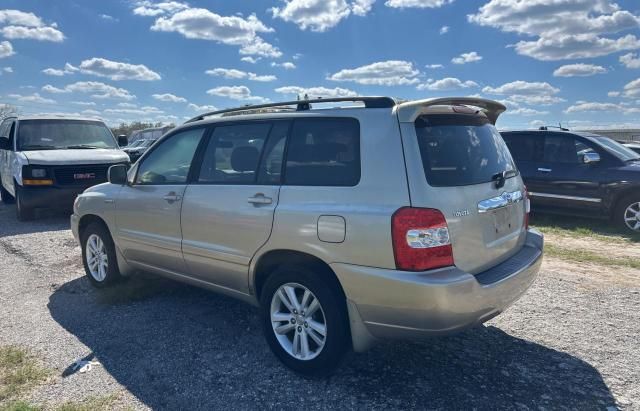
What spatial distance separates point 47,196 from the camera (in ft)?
29.0

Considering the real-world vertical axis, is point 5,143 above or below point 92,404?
above

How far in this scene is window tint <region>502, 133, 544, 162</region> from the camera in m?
8.83

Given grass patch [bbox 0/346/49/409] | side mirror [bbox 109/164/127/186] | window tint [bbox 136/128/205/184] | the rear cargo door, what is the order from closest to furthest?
1. the rear cargo door
2. grass patch [bbox 0/346/49/409]
3. window tint [bbox 136/128/205/184]
4. side mirror [bbox 109/164/127/186]

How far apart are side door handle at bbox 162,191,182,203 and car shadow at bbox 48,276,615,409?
1101 millimetres

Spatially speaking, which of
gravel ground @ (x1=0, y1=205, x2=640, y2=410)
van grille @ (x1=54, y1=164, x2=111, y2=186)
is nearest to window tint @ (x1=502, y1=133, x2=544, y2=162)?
gravel ground @ (x1=0, y1=205, x2=640, y2=410)

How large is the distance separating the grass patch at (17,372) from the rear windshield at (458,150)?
298 cm

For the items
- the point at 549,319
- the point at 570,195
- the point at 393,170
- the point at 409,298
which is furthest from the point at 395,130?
the point at 570,195

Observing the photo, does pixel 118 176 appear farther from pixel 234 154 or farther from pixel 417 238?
pixel 417 238

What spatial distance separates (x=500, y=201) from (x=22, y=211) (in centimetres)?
901

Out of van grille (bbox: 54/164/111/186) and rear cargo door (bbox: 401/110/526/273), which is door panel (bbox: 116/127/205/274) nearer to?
rear cargo door (bbox: 401/110/526/273)

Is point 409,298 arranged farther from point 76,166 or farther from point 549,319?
point 76,166

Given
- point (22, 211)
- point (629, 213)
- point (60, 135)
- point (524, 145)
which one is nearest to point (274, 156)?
point (629, 213)

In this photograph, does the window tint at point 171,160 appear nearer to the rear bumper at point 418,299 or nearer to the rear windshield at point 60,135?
the rear bumper at point 418,299

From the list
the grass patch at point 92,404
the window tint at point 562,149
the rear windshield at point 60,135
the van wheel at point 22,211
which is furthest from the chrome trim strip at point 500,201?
the rear windshield at point 60,135
